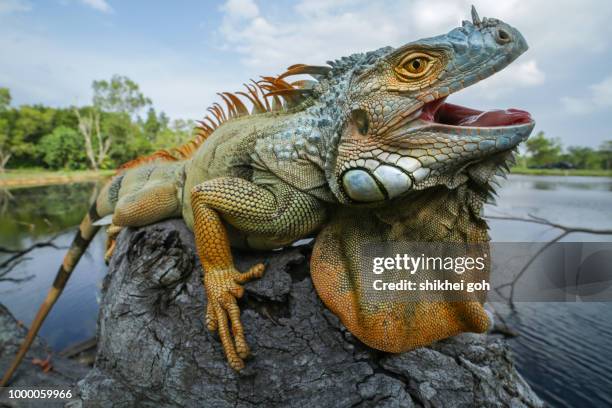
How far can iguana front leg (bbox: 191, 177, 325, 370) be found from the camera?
182 centimetres

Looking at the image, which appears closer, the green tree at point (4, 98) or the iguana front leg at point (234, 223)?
the iguana front leg at point (234, 223)

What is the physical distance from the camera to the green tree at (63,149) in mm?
36469

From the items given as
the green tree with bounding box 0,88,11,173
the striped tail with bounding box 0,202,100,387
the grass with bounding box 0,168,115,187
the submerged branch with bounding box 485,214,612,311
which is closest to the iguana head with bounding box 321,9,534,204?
the submerged branch with bounding box 485,214,612,311

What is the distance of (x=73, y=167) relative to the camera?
124 feet

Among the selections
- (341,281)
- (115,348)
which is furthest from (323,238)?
(115,348)

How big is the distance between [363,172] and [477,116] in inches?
23.2

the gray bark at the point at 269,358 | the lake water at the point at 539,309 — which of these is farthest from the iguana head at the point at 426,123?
the gray bark at the point at 269,358

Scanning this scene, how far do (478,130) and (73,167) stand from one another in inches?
1801

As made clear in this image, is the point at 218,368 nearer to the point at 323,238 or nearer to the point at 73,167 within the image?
the point at 323,238

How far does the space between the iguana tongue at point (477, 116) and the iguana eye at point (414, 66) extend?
0.71ft

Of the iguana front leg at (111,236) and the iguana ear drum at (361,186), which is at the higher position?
the iguana ear drum at (361,186)

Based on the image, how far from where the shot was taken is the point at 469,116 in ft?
5.07

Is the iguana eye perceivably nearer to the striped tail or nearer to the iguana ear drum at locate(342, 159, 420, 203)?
the iguana ear drum at locate(342, 159, 420, 203)

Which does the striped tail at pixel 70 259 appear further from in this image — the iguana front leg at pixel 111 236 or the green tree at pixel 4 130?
the green tree at pixel 4 130
